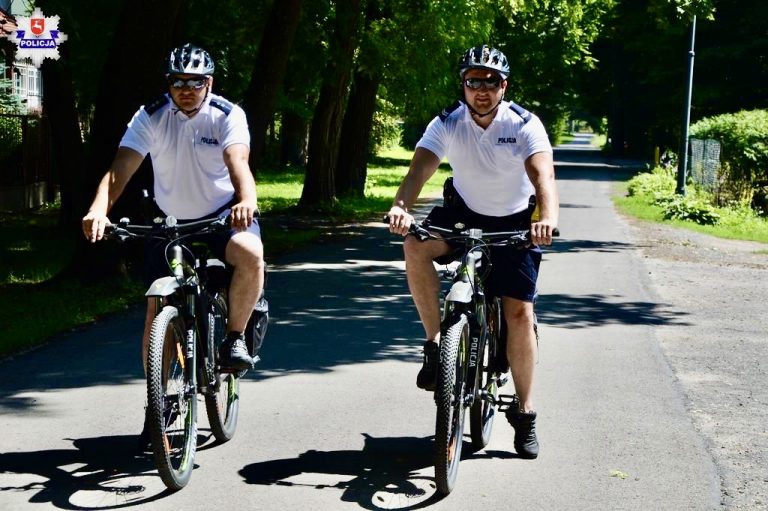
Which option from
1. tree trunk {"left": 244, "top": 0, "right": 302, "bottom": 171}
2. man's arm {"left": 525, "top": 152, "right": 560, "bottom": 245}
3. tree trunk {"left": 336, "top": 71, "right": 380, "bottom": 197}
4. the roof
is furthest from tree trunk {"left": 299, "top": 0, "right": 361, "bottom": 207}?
man's arm {"left": 525, "top": 152, "right": 560, "bottom": 245}

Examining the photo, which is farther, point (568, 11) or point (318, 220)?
point (568, 11)

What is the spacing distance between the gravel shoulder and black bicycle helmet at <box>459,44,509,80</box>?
214cm

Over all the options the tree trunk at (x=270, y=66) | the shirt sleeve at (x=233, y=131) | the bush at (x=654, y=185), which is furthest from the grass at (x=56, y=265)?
the bush at (x=654, y=185)

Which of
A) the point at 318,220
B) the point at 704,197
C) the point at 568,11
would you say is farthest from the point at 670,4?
the point at 568,11

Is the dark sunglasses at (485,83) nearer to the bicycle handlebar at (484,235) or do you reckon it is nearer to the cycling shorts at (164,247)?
the bicycle handlebar at (484,235)

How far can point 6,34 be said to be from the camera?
16.5 meters

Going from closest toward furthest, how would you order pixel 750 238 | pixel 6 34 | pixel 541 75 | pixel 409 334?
1. pixel 409 334
2. pixel 6 34
3. pixel 750 238
4. pixel 541 75

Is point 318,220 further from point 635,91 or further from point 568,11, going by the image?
point 635,91

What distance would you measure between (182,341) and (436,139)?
150cm

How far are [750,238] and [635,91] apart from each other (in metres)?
55.7

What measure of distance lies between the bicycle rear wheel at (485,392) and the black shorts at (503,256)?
146 mm

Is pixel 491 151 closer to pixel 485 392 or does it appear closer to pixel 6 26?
pixel 485 392

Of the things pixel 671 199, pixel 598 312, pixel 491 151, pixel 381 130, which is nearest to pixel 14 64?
pixel 598 312

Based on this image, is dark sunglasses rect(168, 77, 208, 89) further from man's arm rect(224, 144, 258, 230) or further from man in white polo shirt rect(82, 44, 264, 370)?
man's arm rect(224, 144, 258, 230)
